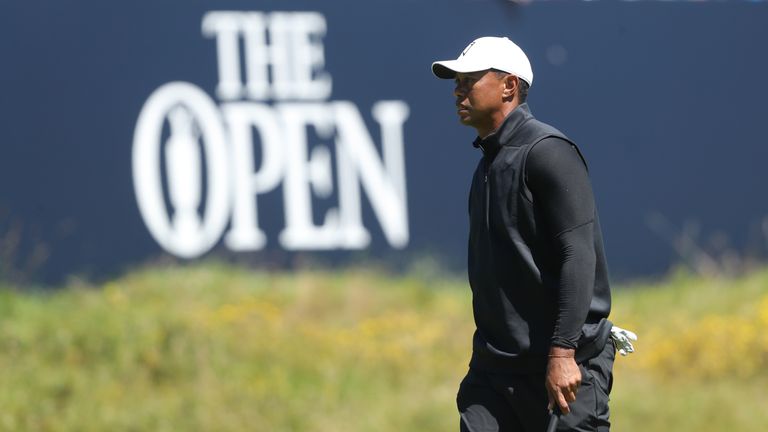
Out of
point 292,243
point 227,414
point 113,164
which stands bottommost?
point 227,414

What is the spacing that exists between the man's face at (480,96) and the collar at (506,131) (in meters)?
0.06

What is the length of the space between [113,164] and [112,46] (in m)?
0.89

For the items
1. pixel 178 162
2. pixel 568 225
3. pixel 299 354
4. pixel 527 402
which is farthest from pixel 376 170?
pixel 568 225

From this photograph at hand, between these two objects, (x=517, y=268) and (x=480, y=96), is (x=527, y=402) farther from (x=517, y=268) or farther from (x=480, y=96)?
(x=480, y=96)

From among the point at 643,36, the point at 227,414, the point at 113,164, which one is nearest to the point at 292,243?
the point at 113,164

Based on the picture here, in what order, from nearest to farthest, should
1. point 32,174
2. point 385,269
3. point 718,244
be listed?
point 32,174 < point 385,269 < point 718,244

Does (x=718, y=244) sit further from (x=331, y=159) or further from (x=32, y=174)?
(x=32, y=174)

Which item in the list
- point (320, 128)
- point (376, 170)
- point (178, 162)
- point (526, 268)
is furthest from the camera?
point (376, 170)

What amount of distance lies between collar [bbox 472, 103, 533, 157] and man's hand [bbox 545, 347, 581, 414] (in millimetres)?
676

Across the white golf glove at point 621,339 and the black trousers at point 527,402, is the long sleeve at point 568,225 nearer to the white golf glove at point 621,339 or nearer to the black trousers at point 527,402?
the black trousers at point 527,402

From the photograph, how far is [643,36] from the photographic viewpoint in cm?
1173

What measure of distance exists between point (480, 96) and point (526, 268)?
22.9 inches

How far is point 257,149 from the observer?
1066 centimetres

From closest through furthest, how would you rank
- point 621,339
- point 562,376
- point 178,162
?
1. point 562,376
2. point 621,339
3. point 178,162
